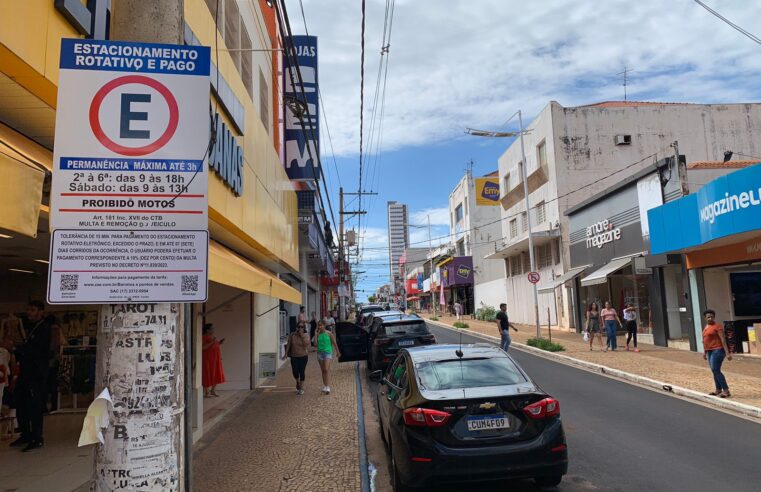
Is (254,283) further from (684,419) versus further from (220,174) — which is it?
(684,419)

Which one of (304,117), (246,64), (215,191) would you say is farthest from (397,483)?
(304,117)

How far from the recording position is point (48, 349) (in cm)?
745

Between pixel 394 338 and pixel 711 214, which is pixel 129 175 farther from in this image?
pixel 711 214

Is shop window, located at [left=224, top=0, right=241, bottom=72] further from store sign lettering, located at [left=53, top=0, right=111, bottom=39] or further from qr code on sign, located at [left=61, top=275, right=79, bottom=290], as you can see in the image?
qr code on sign, located at [left=61, top=275, right=79, bottom=290]

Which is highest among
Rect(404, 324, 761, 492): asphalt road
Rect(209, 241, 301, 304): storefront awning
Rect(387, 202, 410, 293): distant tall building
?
Rect(387, 202, 410, 293): distant tall building

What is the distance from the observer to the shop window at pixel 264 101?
12.9 m

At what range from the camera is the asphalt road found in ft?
18.1

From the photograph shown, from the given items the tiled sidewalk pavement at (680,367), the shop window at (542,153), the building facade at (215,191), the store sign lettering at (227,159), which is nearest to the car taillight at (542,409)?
the building facade at (215,191)

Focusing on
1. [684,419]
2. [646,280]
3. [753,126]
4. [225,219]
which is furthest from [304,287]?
[753,126]

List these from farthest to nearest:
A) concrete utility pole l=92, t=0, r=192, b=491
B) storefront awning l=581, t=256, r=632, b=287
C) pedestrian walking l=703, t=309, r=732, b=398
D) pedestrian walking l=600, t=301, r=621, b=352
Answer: storefront awning l=581, t=256, r=632, b=287, pedestrian walking l=600, t=301, r=621, b=352, pedestrian walking l=703, t=309, r=732, b=398, concrete utility pole l=92, t=0, r=192, b=491

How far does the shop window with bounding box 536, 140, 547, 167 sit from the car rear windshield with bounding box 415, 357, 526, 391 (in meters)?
27.7

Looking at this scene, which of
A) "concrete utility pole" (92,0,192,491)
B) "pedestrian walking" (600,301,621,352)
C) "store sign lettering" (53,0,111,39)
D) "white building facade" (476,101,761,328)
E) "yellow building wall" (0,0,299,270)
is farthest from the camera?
"white building facade" (476,101,761,328)

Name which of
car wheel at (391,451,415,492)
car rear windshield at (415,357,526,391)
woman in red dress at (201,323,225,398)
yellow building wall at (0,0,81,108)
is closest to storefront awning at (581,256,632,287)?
woman in red dress at (201,323,225,398)

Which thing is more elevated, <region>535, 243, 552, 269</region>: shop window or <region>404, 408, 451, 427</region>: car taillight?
<region>535, 243, 552, 269</region>: shop window
